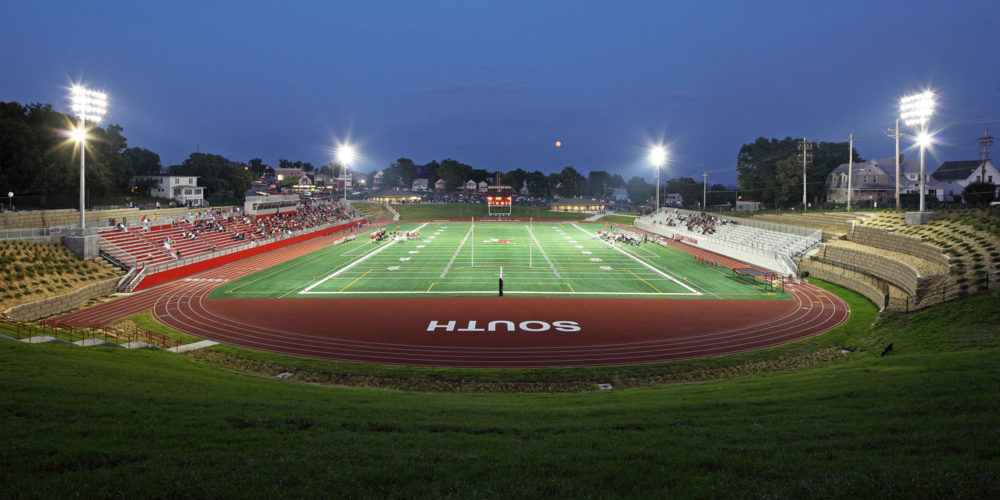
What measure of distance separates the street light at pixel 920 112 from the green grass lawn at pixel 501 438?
97.9ft

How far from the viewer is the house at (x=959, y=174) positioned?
77188mm

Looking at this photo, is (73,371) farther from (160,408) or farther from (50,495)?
(50,495)

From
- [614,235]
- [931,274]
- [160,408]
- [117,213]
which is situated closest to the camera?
[160,408]

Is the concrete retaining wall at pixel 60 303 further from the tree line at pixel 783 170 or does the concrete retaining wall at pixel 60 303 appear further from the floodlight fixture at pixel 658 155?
the tree line at pixel 783 170

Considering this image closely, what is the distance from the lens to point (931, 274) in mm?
26625

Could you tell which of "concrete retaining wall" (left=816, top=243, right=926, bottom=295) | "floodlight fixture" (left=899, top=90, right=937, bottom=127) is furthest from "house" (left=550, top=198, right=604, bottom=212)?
"concrete retaining wall" (left=816, top=243, right=926, bottom=295)

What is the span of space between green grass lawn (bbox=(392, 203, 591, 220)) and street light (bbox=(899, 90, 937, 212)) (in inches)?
2756

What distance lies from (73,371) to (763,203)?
92765 mm

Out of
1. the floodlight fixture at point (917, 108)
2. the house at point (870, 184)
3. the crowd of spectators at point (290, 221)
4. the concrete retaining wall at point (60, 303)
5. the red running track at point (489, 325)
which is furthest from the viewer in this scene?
the house at point (870, 184)

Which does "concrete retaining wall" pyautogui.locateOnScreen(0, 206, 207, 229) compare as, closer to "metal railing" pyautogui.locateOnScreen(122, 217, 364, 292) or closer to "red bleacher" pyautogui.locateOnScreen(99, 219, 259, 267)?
"red bleacher" pyautogui.locateOnScreen(99, 219, 259, 267)

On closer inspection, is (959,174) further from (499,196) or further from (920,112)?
(499,196)

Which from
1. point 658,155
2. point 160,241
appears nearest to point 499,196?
point 658,155

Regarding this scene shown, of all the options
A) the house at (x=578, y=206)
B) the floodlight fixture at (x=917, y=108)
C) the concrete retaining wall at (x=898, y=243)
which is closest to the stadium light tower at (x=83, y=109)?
the concrete retaining wall at (x=898, y=243)

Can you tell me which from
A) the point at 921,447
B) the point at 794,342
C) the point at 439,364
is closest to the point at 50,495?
the point at 921,447
